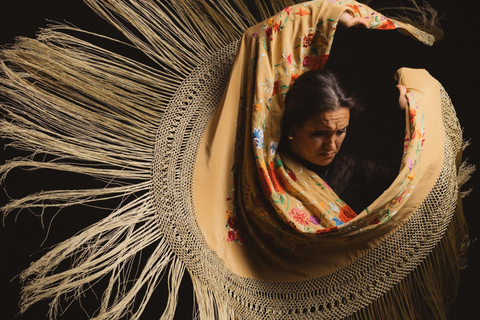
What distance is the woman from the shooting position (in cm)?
115

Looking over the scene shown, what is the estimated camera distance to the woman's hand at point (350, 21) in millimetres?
1207

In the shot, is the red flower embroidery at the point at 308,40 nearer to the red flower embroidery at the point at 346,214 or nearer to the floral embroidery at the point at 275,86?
the floral embroidery at the point at 275,86

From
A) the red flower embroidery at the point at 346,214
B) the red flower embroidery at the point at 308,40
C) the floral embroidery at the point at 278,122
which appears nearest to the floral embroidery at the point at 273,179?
the floral embroidery at the point at 278,122

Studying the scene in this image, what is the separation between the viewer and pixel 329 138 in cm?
116

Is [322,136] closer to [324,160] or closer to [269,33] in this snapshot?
[324,160]

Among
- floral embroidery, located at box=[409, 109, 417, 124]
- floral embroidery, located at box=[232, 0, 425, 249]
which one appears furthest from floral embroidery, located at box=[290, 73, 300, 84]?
floral embroidery, located at box=[409, 109, 417, 124]

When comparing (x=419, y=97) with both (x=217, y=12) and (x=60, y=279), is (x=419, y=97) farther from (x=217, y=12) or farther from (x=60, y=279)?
(x=60, y=279)

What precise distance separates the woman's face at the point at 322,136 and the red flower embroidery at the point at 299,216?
0.33ft

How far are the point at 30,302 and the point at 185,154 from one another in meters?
0.41

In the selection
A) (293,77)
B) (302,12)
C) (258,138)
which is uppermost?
(302,12)

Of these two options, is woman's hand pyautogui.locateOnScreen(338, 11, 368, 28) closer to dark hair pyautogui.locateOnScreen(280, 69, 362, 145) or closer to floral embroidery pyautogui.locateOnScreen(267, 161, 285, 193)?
dark hair pyautogui.locateOnScreen(280, 69, 362, 145)

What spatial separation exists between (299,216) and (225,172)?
0.19m

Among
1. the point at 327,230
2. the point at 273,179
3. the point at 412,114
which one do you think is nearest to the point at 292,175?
the point at 273,179

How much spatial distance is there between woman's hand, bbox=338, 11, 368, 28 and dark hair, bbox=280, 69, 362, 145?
0.36 ft
